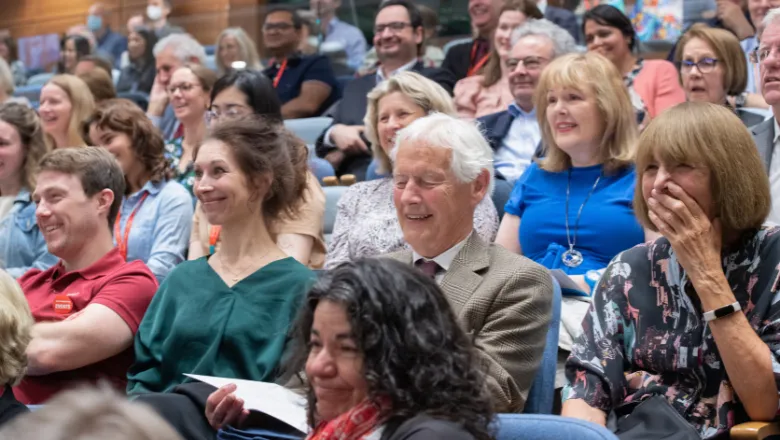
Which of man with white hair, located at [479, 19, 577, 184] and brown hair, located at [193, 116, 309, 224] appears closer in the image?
brown hair, located at [193, 116, 309, 224]

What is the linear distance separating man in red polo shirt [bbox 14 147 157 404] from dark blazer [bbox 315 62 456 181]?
5.39 ft

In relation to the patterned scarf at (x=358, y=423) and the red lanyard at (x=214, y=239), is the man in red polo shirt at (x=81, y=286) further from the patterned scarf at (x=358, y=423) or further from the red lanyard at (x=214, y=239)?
the patterned scarf at (x=358, y=423)

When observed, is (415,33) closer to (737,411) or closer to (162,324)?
(162,324)

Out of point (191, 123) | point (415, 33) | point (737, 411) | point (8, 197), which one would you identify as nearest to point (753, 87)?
point (415, 33)

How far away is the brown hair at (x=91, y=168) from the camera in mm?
3363

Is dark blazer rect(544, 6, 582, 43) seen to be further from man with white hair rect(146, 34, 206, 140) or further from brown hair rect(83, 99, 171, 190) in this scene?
brown hair rect(83, 99, 171, 190)

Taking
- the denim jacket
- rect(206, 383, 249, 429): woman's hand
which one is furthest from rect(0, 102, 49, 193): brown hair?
rect(206, 383, 249, 429): woman's hand

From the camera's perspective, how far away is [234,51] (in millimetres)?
6816

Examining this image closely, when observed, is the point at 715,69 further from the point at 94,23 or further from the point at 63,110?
the point at 94,23

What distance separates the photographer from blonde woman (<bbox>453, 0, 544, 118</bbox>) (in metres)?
4.92

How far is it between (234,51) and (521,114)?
2.91 meters

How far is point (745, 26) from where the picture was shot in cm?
516

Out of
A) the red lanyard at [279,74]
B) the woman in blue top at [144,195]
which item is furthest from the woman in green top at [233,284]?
the red lanyard at [279,74]

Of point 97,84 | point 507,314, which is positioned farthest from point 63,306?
point 97,84
